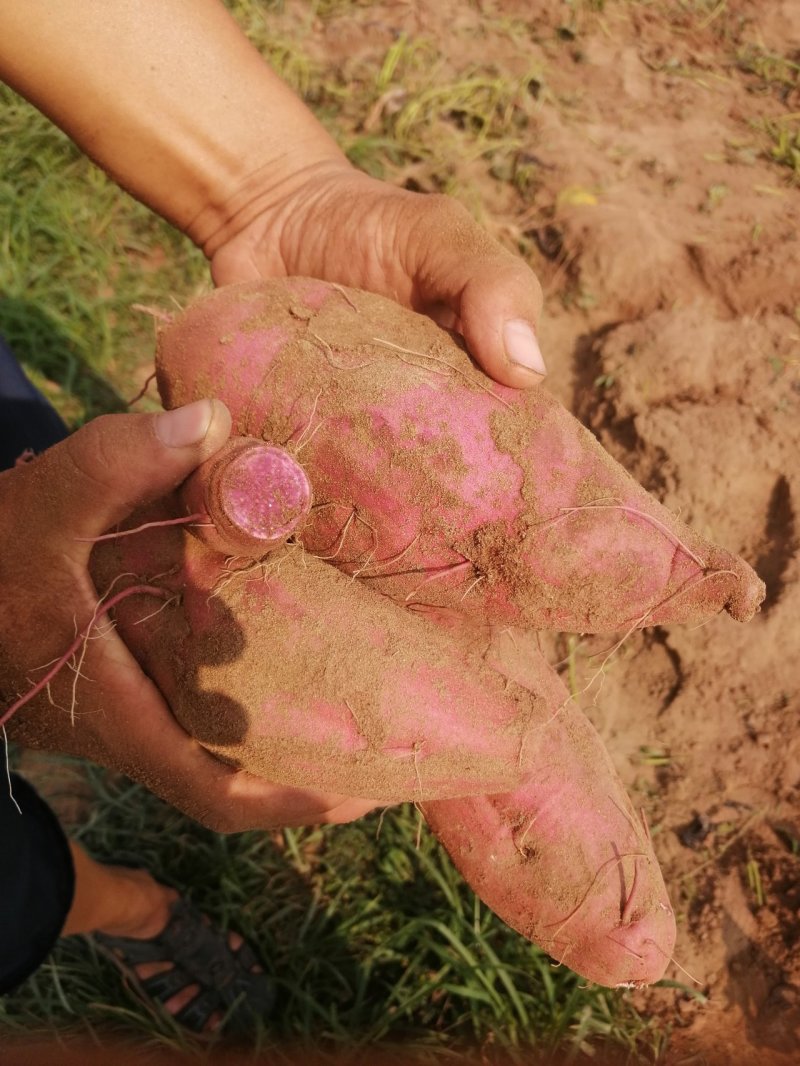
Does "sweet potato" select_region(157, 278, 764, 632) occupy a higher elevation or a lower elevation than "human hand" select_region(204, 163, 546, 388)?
lower

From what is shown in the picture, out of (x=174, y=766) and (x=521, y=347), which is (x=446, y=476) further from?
(x=174, y=766)

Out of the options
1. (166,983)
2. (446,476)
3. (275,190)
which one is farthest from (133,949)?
(275,190)

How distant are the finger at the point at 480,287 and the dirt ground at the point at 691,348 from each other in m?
0.83

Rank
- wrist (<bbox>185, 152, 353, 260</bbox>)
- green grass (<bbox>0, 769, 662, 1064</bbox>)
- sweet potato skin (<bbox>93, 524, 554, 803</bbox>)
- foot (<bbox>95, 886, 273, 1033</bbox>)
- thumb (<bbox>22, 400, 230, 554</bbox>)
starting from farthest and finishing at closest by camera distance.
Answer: foot (<bbox>95, 886, 273, 1033</bbox>), wrist (<bbox>185, 152, 353, 260</bbox>), green grass (<bbox>0, 769, 662, 1064</bbox>), sweet potato skin (<bbox>93, 524, 554, 803</bbox>), thumb (<bbox>22, 400, 230, 554</bbox>)

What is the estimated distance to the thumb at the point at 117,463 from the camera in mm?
1317

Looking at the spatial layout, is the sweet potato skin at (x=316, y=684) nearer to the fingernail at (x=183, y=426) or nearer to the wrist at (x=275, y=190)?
the fingernail at (x=183, y=426)

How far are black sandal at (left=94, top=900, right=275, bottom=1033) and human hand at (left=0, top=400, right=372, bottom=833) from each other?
0.78 m

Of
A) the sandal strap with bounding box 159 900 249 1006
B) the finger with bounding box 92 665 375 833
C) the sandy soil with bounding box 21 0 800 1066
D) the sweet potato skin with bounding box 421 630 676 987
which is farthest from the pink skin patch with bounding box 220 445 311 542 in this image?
the sandal strap with bounding box 159 900 249 1006

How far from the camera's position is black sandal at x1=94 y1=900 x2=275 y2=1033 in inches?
84.0

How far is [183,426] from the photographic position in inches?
52.1

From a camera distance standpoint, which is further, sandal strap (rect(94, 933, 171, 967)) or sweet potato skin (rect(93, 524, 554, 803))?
sandal strap (rect(94, 933, 171, 967))

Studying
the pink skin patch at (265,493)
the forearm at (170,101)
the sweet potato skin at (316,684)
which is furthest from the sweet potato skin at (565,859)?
the forearm at (170,101)

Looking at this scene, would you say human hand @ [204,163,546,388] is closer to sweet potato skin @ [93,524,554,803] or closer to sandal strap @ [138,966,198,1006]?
sweet potato skin @ [93,524,554,803]

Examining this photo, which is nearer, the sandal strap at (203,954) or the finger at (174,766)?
the finger at (174,766)
